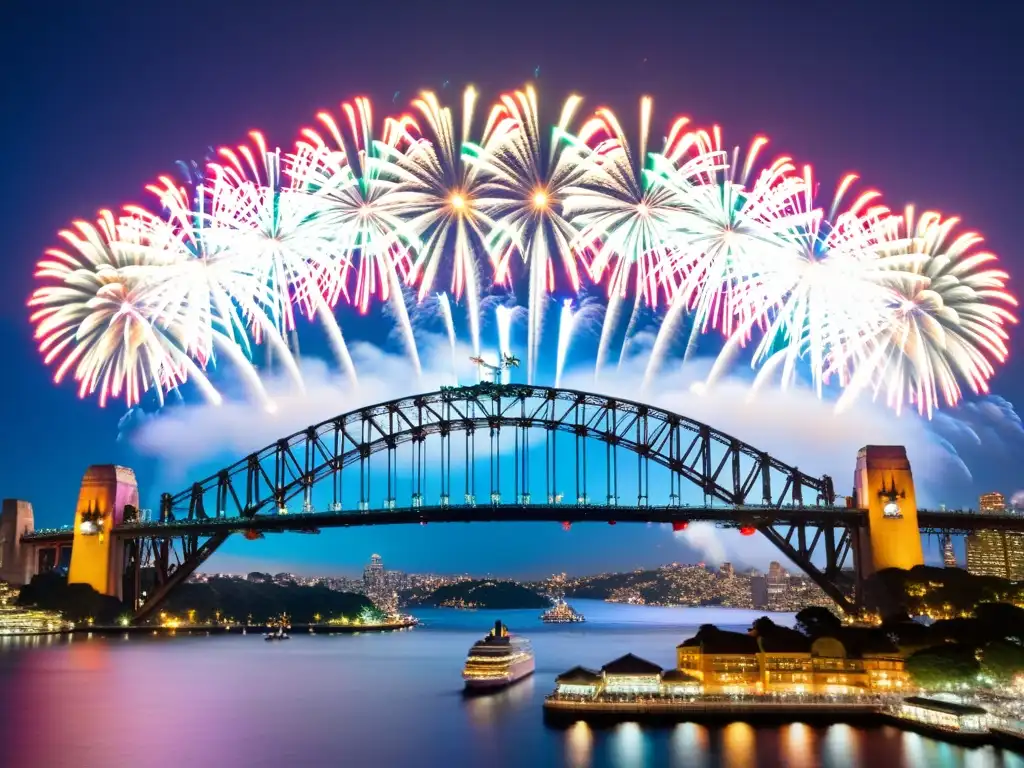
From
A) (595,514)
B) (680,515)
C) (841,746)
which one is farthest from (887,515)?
(841,746)

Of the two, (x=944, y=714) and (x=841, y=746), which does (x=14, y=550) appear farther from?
(x=944, y=714)

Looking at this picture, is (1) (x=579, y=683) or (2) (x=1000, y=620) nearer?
(1) (x=579, y=683)

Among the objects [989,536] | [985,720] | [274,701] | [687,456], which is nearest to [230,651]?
[274,701]

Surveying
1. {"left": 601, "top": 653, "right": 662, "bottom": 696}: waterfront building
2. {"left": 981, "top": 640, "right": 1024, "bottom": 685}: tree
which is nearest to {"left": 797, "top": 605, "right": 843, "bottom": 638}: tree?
{"left": 981, "top": 640, "right": 1024, "bottom": 685}: tree

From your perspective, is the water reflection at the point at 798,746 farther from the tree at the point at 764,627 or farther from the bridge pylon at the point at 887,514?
the bridge pylon at the point at 887,514

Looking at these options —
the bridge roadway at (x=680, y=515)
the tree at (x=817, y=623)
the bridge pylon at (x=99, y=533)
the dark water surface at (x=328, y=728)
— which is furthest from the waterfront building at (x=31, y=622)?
the tree at (x=817, y=623)

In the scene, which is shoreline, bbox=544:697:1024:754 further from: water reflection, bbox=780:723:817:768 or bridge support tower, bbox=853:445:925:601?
bridge support tower, bbox=853:445:925:601

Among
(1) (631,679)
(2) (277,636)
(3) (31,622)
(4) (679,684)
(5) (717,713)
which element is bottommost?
(5) (717,713)
